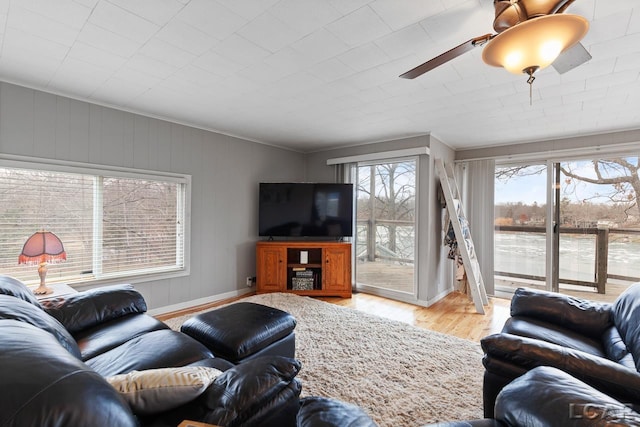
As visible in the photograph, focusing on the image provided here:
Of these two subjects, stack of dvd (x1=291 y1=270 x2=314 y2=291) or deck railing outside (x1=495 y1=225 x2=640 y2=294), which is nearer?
deck railing outside (x1=495 y1=225 x2=640 y2=294)

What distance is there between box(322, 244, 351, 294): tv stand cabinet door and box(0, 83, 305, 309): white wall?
46.5 inches

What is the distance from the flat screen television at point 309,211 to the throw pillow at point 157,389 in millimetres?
3597

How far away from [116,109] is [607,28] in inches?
164

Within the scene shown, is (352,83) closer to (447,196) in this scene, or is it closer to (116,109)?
(447,196)

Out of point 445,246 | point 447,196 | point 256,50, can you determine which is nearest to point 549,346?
point 256,50

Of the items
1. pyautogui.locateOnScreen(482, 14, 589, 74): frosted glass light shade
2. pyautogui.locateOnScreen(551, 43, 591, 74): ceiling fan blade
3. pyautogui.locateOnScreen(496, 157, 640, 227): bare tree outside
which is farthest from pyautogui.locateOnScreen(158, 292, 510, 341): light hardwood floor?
pyautogui.locateOnScreen(482, 14, 589, 74): frosted glass light shade

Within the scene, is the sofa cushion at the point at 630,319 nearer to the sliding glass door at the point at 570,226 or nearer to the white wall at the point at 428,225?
the white wall at the point at 428,225

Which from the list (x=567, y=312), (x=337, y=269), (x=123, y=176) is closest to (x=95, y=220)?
(x=123, y=176)

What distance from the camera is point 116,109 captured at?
3209 mm

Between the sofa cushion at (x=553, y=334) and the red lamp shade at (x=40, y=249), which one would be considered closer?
the sofa cushion at (x=553, y=334)

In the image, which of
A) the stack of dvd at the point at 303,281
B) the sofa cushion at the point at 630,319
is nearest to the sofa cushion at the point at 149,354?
the sofa cushion at the point at 630,319

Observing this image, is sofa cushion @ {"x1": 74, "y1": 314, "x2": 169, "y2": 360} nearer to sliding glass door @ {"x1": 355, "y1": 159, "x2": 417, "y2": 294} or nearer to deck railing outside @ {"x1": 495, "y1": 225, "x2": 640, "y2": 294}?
sliding glass door @ {"x1": 355, "y1": 159, "x2": 417, "y2": 294}

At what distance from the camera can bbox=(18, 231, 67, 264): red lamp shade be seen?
88.4 inches

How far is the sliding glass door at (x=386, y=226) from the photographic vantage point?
4293 mm
